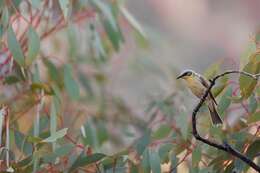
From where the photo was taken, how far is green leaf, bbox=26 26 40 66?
1.71 metres

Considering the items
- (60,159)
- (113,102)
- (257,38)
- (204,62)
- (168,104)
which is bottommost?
(204,62)

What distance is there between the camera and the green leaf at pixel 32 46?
171 centimetres

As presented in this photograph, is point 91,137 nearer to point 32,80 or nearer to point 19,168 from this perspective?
point 32,80

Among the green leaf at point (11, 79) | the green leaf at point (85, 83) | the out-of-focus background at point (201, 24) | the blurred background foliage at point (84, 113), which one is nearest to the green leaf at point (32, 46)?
the blurred background foliage at point (84, 113)

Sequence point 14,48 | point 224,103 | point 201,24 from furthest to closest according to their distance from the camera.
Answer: point 201,24 → point 14,48 → point 224,103


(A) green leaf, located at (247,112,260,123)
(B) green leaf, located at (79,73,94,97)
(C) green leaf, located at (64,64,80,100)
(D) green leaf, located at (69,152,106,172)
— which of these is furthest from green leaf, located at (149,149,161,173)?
(B) green leaf, located at (79,73,94,97)

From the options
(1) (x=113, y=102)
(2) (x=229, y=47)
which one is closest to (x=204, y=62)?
(2) (x=229, y=47)

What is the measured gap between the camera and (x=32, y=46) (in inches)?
67.8

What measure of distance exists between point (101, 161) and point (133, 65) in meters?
1.44

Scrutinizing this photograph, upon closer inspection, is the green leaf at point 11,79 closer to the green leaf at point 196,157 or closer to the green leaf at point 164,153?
the green leaf at point 164,153

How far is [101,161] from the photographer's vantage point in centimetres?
157

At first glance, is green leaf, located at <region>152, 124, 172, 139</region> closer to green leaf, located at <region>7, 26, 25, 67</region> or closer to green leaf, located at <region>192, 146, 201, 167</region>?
green leaf, located at <region>192, 146, 201, 167</region>

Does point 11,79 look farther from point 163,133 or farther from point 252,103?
point 252,103

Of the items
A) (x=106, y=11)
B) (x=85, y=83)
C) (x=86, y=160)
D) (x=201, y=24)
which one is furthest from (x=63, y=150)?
(x=201, y=24)
